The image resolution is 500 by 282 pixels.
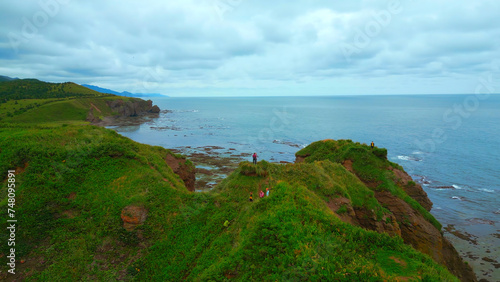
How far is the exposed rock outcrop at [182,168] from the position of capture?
1300 inches

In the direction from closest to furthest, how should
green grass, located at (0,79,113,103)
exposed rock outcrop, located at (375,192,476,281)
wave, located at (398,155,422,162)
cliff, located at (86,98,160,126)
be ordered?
1. exposed rock outcrop, located at (375,192,476,281)
2. wave, located at (398,155,422,162)
3. cliff, located at (86,98,160,126)
4. green grass, located at (0,79,113,103)

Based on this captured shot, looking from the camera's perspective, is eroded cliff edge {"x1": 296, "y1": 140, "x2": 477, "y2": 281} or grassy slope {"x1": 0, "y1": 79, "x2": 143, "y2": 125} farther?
grassy slope {"x1": 0, "y1": 79, "x2": 143, "y2": 125}

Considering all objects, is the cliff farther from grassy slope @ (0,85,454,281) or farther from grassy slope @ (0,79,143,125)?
grassy slope @ (0,85,454,281)

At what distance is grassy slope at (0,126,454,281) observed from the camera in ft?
40.2

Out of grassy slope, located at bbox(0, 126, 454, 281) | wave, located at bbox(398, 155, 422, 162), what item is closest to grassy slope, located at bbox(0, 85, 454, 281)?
grassy slope, located at bbox(0, 126, 454, 281)

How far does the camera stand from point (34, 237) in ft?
60.7

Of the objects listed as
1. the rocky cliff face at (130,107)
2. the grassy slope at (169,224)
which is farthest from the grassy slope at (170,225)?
the rocky cliff face at (130,107)

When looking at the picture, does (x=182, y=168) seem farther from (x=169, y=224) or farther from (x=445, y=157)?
(x=445, y=157)

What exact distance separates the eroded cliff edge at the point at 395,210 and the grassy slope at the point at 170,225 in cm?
195

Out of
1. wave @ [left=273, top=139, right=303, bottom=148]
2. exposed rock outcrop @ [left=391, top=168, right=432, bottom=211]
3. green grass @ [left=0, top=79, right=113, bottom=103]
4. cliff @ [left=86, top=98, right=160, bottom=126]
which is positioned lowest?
wave @ [left=273, top=139, right=303, bottom=148]

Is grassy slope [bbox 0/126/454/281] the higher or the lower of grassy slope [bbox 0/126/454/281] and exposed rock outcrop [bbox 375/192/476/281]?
the higher

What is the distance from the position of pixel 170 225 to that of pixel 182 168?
581 inches

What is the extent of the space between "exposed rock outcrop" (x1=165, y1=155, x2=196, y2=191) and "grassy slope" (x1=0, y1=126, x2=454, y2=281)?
15.0 ft

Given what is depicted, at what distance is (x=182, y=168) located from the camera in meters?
34.3
